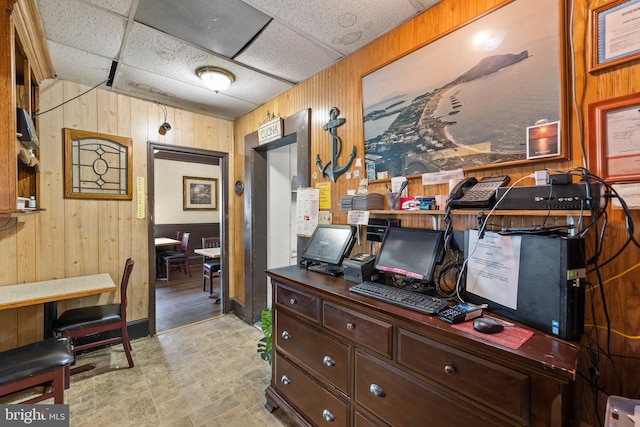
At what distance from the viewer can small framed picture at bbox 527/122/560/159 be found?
1215 mm

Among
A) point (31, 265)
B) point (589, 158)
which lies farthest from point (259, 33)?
point (31, 265)

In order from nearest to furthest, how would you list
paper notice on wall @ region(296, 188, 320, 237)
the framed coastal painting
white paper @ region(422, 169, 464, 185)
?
the framed coastal painting, white paper @ region(422, 169, 464, 185), paper notice on wall @ region(296, 188, 320, 237)

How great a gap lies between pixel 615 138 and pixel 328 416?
1.89 meters

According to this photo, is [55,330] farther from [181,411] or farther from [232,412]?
[232,412]

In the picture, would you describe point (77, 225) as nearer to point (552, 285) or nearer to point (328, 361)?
point (328, 361)

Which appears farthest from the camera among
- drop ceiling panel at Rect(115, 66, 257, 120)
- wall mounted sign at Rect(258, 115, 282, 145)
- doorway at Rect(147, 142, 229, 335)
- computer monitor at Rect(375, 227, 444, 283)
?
doorway at Rect(147, 142, 229, 335)

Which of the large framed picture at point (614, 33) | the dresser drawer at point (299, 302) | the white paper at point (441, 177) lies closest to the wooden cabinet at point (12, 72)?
the dresser drawer at point (299, 302)

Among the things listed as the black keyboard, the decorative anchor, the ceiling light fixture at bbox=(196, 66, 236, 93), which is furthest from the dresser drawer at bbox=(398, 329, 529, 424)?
the ceiling light fixture at bbox=(196, 66, 236, 93)

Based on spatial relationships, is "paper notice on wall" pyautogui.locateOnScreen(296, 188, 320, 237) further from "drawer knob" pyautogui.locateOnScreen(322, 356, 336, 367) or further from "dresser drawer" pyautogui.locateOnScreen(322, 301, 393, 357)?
"drawer knob" pyautogui.locateOnScreen(322, 356, 336, 367)

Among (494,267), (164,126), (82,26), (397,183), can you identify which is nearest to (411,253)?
(494,267)

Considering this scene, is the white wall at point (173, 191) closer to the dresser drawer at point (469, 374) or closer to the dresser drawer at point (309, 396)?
the dresser drawer at point (309, 396)

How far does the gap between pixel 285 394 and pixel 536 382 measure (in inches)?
60.9

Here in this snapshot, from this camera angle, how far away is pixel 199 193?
6.99m

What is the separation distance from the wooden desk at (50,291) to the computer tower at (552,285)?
110 inches
